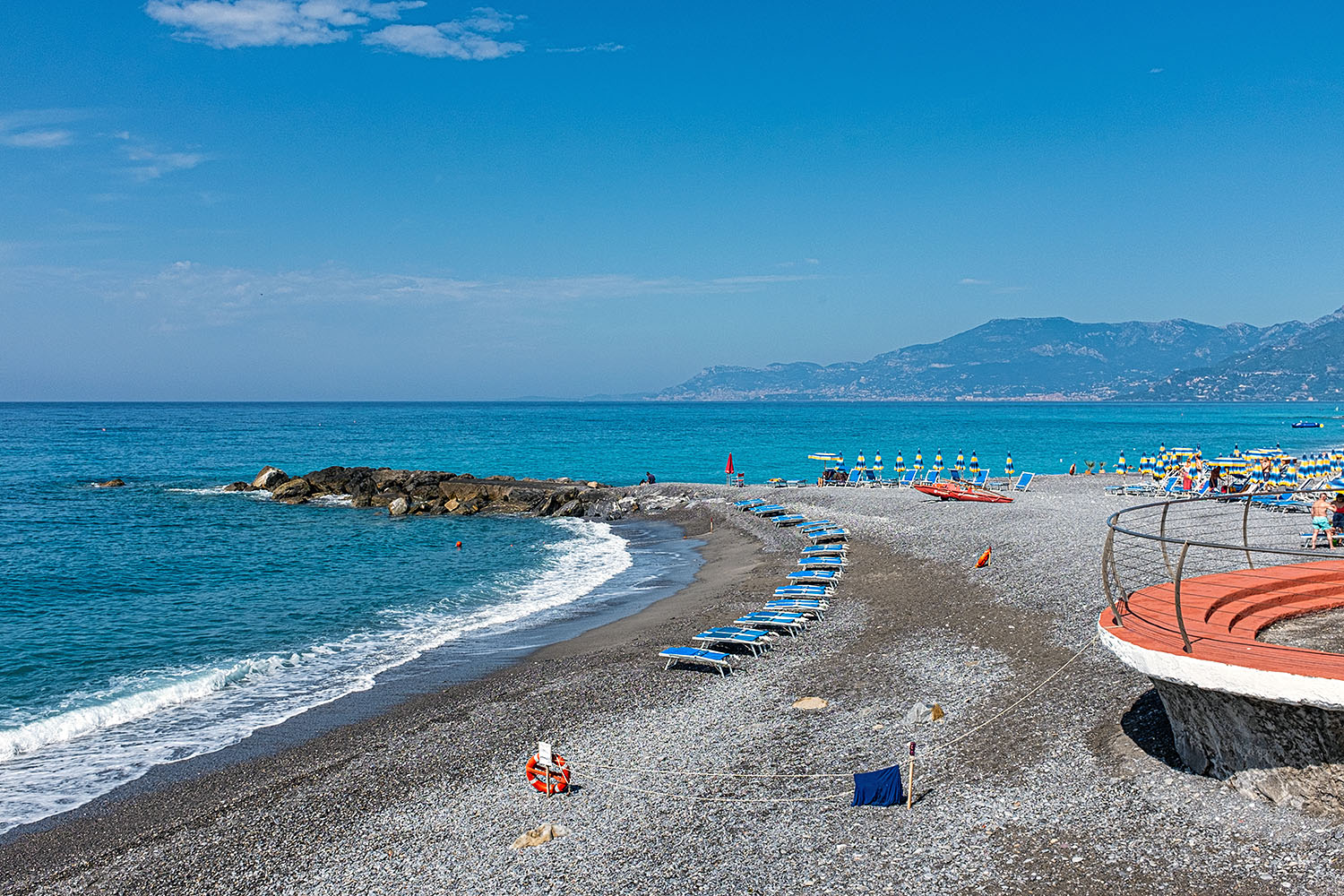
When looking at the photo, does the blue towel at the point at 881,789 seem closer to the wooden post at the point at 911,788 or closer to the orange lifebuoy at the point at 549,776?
the wooden post at the point at 911,788

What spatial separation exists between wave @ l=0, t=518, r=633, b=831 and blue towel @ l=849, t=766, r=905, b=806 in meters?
11.3

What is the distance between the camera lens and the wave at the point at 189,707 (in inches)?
546

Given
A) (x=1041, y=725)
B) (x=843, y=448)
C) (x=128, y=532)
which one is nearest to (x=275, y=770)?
(x=1041, y=725)

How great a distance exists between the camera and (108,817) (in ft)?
40.7

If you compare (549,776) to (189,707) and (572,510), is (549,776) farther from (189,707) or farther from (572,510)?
(572,510)

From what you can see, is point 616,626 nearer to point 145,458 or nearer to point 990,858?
point 990,858

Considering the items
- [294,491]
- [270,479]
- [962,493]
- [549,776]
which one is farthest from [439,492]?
[549,776]

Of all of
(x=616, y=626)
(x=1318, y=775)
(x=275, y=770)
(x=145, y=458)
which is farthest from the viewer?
(x=145, y=458)

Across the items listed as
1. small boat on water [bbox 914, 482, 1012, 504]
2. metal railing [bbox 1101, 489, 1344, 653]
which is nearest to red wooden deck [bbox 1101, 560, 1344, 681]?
metal railing [bbox 1101, 489, 1344, 653]

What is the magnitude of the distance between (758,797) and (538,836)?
286 cm

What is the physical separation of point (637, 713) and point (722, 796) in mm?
3992

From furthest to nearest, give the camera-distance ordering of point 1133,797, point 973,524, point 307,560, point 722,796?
point 307,560
point 973,524
point 722,796
point 1133,797

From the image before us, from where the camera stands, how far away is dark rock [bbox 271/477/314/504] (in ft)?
166

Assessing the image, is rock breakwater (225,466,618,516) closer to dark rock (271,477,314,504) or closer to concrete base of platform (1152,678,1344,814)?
dark rock (271,477,314,504)
